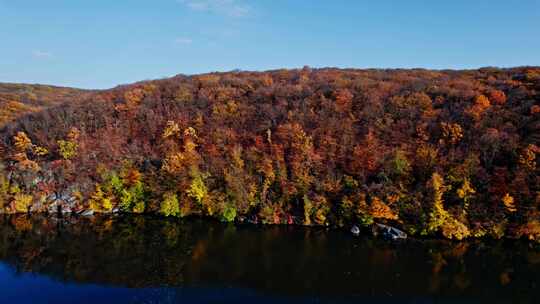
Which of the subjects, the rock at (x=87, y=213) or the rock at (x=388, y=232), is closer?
the rock at (x=388, y=232)

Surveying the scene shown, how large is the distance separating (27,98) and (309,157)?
10138cm

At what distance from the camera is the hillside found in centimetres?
8856

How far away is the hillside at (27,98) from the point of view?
88.6 metres

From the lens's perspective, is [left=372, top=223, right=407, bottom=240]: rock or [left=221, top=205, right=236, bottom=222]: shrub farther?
[left=221, top=205, right=236, bottom=222]: shrub

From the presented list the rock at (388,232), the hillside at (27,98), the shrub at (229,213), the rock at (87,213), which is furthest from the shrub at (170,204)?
the hillside at (27,98)

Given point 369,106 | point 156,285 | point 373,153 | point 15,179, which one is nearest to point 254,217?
point 373,153

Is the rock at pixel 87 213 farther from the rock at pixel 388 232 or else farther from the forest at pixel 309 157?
the rock at pixel 388 232

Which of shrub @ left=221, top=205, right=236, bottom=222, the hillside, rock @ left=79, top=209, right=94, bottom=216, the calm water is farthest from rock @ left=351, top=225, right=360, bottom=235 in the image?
the hillside

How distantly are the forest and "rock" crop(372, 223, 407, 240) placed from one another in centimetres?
102

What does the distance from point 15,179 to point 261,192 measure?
35451 mm

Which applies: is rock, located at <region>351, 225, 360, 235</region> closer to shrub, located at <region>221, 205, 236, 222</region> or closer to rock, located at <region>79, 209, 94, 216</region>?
shrub, located at <region>221, 205, 236, 222</region>

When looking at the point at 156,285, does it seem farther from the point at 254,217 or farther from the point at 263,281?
the point at 254,217

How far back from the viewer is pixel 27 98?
372 ft

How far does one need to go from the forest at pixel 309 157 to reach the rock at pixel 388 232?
40.3 inches
